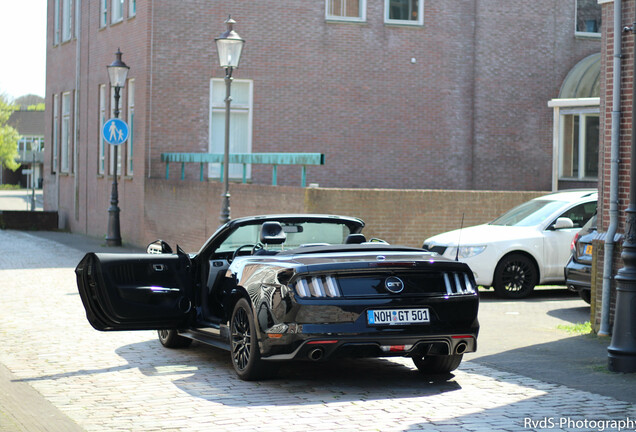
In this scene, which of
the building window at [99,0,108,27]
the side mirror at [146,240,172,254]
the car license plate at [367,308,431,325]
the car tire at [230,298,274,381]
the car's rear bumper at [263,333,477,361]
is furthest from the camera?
the building window at [99,0,108,27]

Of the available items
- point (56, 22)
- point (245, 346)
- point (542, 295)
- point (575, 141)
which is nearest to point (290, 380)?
point (245, 346)

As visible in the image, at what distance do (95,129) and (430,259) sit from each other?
23.5 metres

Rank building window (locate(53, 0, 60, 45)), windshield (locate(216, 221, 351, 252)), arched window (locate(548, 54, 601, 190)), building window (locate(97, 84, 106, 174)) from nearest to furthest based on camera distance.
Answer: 1. windshield (locate(216, 221, 351, 252))
2. arched window (locate(548, 54, 601, 190))
3. building window (locate(97, 84, 106, 174))
4. building window (locate(53, 0, 60, 45))

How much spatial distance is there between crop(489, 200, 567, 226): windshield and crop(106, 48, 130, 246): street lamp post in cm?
1162

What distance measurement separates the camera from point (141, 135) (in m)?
25.5

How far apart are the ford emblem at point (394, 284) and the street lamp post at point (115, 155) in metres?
17.6

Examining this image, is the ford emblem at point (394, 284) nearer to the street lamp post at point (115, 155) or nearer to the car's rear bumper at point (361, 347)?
the car's rear bumper at point (361, 347)

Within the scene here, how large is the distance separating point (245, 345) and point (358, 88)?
19.1 m

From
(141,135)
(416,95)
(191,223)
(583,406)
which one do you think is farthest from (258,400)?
(416,95)

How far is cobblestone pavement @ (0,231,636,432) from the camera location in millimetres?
6895

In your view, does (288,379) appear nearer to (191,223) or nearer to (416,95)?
(191,223)

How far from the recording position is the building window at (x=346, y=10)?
Answer: 2669 centimetres

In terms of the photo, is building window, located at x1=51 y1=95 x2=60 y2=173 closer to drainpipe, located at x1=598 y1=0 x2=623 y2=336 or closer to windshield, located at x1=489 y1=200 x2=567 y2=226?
windshield, located at x1=489 y1=200 x2=567 y2=226

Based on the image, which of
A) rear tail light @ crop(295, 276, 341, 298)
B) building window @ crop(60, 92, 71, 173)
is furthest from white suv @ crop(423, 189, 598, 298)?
building window @ crop(60, 92, 71, 173)
